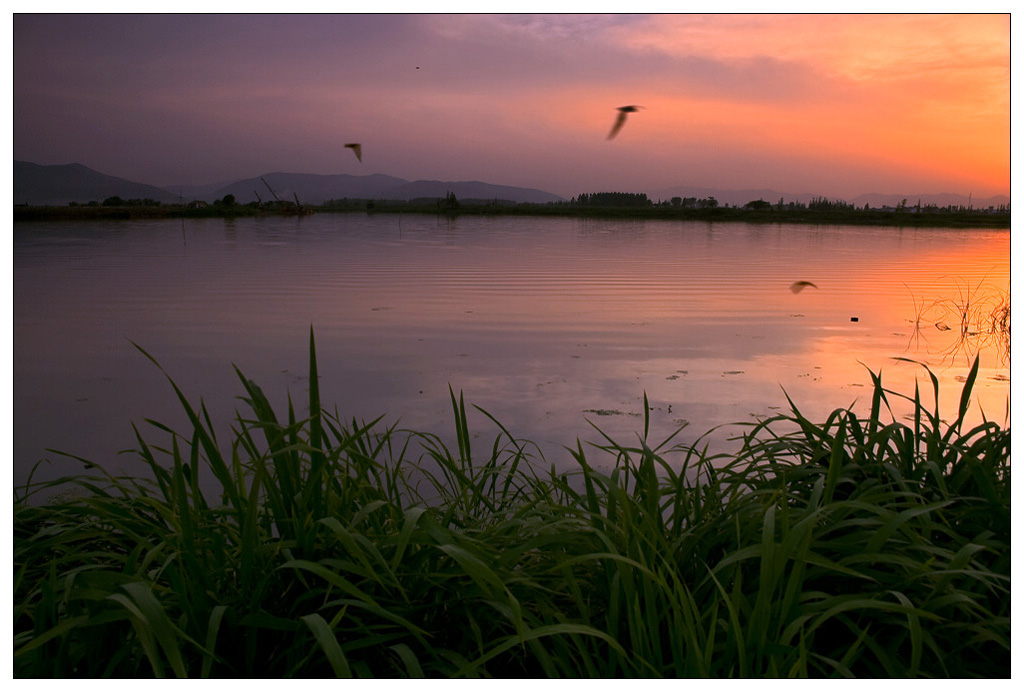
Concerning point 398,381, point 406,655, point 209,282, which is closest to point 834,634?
point 406,655

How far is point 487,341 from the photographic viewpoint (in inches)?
257

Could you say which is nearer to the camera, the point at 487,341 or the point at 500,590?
the point at 500,590

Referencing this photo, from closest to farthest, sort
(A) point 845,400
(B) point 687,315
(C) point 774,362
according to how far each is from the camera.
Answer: (A) point 845,400 < (C) point 774,362 < (B) point 687,315

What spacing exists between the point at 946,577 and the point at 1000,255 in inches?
700

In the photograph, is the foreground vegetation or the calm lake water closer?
the foreground vegetation

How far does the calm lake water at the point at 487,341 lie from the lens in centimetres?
451

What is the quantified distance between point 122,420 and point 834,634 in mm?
4151

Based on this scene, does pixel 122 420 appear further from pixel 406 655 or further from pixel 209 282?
pixel 209 282

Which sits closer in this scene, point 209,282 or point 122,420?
point 122,420

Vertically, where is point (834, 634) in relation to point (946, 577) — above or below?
below

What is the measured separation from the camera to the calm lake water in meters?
4.51

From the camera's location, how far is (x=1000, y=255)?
635 inches

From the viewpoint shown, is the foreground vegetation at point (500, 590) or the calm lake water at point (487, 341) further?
the calm lake water at point (487, 341)

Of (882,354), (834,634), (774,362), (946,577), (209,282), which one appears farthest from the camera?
(209,282)
